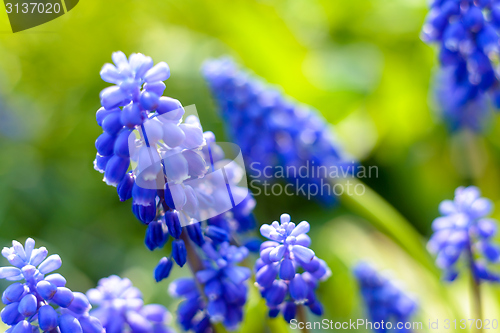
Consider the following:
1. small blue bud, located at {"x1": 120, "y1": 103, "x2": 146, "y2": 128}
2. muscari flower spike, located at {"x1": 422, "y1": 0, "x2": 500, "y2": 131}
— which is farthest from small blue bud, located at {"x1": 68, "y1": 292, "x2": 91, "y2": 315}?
muscari flower spike, located at {"x1": 422, "y1": 0, "x2": 500, "y2": 131}

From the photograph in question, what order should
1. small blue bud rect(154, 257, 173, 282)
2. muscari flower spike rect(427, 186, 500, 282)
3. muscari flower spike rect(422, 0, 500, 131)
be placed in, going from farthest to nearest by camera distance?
muscari flower spike rect(422, 0, 500, 131) < muscari flower spike rect(427, 186, 500, 282) < small blue bud rect(154, 257, 173, 282)

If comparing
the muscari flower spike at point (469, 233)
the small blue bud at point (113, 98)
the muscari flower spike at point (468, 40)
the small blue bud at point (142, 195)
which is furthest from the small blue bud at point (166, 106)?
the muscari flower spike at point (468, 40)

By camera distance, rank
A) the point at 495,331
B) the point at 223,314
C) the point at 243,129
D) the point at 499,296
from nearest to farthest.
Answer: the point at 223,314 < the point at 495,331 < the point at 499,296 < the point at 243,129

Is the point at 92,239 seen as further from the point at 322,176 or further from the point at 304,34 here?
the point at 304,34

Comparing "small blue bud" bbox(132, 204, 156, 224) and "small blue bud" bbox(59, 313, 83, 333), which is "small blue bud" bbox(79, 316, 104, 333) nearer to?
"small blue bud" bbox(59, 313, 83, 333)

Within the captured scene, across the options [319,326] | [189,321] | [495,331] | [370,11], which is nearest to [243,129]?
[319,326]

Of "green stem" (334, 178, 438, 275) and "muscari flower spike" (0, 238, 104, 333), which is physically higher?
"muscari flower spike" (0, 238, 104, 333)

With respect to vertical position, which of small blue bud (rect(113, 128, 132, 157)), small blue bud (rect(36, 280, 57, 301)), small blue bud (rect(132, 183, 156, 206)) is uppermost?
small blue bud (rect(113, 128, 132, 157))

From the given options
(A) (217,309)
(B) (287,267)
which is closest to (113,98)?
(B) (287,267)
